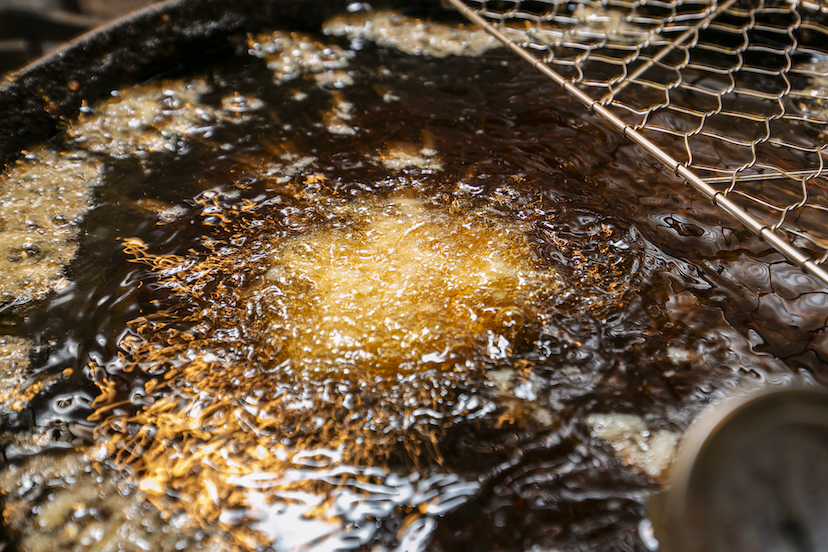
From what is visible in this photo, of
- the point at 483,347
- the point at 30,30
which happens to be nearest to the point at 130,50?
the point at 483,347

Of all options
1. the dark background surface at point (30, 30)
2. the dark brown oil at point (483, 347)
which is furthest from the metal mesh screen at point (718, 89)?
the dark background surface at point (30, 30)

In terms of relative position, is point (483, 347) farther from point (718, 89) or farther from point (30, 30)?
point (30, 30)

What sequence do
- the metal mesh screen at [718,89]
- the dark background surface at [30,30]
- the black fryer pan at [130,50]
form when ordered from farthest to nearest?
the dark background surface at [30,30] → the black fryer pan at [130,50] → the metal mesh screen at [718,89]

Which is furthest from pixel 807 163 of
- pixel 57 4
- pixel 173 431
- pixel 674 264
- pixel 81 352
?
pixel 57 4

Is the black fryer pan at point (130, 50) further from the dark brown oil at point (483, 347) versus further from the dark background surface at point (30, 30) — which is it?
the dark background surface at point (30, 30)

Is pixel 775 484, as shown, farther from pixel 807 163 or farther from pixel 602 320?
pixel 807 163

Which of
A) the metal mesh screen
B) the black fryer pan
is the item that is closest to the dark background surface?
the black fryer pan
